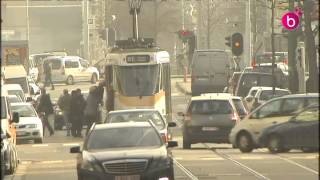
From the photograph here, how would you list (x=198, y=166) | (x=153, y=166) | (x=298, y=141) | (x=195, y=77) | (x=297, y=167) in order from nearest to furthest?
(x=298, y=141) → (x=153, y=166) → (x=297, y=167) → (x=198, y=166) → (x=195, y=77)

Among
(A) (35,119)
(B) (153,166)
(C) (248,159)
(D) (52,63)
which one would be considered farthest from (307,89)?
(D) (52,63)

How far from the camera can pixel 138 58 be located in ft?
→ 124

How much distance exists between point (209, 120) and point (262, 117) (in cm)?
499

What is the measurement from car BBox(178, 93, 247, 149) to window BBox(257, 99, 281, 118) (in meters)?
3.77

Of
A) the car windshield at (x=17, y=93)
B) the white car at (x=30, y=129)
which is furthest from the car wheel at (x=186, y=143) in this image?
the car windshield at (x=17, y=93)

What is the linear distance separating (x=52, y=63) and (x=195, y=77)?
18.8 metres

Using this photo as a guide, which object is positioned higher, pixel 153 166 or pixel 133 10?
pixel 133 10

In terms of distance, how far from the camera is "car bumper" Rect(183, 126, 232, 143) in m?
31.6

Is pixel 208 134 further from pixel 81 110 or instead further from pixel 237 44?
pixel 237 44

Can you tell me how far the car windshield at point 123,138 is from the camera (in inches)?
782

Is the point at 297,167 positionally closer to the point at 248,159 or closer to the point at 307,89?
the point at 248,159

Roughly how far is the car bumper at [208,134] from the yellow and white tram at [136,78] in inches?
223

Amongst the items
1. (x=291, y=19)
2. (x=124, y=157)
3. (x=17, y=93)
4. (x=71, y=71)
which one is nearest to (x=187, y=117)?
(x=291, y=19)

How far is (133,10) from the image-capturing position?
140ft
